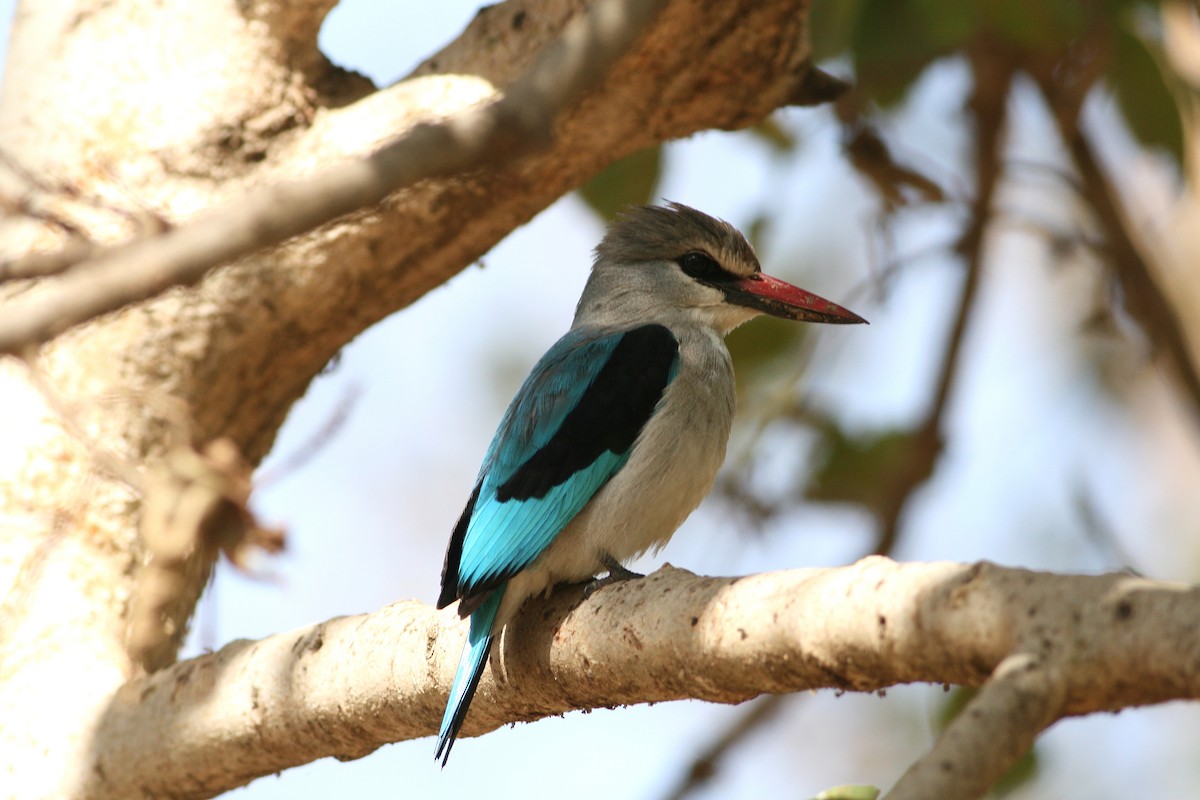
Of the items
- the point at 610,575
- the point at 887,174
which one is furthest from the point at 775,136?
the point at 610,575

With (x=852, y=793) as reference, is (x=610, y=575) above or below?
above

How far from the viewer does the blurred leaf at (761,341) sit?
4215 mm

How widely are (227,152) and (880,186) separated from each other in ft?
6.57

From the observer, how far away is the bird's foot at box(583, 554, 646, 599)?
266 centimetres

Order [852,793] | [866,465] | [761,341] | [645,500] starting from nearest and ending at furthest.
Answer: [852,793], [645,500], [761,341], [866,465]

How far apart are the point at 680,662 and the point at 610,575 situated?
0.74 meters

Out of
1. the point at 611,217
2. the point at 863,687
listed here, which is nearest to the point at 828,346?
the point at 611,217

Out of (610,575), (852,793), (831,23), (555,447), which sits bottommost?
(852,793)

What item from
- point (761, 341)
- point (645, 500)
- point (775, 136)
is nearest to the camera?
point (645, 500)

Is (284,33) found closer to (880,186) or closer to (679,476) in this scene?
(679,476)

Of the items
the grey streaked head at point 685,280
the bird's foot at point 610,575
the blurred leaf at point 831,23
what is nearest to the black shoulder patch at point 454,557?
the bird's foot at point 610,575

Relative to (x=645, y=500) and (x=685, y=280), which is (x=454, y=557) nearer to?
(x=645, y=500)

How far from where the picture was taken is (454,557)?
292cm

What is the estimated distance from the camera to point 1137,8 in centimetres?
331
